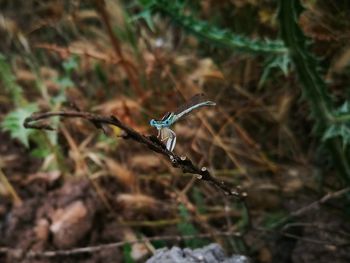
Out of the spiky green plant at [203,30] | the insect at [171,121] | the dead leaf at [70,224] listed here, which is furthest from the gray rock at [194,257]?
the spiky green plant at [203,30]

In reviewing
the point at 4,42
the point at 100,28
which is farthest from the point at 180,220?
the point at 4,42

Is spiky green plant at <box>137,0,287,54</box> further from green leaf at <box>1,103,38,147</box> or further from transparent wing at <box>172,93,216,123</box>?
transparent wing at <box>172,93,216,123</box>

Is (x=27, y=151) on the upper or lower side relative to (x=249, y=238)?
upper

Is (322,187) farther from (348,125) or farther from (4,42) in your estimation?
(4,42)

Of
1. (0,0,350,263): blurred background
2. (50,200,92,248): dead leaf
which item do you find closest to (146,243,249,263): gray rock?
Result: (0,0,350,263): blurred background

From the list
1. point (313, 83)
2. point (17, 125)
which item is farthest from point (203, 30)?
point (17, 125)

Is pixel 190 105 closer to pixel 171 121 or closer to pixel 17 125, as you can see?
pixel 171 121
